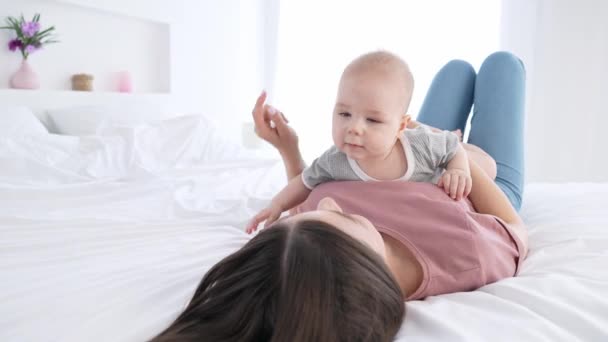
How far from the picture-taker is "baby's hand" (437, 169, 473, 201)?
0.99 meters

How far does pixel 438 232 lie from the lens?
2.85 feet

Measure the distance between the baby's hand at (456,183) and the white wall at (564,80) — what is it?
110 inches

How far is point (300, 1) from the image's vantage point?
4402 mm

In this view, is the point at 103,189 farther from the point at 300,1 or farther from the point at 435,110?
the point at 300,1

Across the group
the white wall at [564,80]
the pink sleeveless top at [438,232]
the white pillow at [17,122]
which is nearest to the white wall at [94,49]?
the white pillow at [17,122]

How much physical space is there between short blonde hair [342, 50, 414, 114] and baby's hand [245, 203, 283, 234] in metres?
0.39

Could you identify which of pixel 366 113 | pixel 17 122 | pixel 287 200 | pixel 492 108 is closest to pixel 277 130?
pixel 287 200

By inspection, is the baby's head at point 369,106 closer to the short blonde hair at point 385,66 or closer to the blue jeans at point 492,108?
the short blonde hair at point 385,66

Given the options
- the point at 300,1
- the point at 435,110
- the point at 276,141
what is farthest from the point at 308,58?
the point at 276,141

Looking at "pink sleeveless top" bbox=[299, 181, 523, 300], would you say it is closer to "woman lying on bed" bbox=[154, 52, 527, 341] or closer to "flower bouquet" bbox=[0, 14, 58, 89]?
"woman lying on bed" bbox=[154, 52, 527, 341]

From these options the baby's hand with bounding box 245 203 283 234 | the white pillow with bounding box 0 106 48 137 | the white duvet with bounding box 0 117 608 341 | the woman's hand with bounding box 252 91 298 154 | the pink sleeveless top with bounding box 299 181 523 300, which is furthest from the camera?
the white pillow with bounding box 0 106 48 137

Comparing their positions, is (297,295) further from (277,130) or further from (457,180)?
(277,130)

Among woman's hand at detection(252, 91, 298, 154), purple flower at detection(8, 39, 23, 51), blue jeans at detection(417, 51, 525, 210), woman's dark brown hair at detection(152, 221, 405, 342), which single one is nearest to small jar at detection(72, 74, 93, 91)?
purple flower at detection(8, 39, 23, 51)

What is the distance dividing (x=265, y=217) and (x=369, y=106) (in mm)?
389
